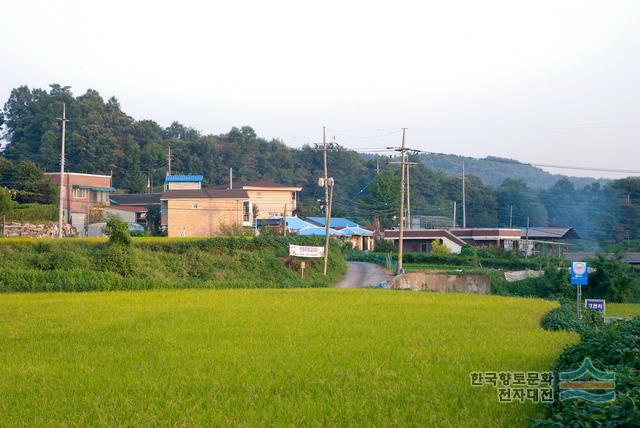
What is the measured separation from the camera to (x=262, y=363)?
35.3 feet

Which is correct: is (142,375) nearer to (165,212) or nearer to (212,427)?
(212,427)

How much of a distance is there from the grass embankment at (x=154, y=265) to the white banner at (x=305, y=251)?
853 mm

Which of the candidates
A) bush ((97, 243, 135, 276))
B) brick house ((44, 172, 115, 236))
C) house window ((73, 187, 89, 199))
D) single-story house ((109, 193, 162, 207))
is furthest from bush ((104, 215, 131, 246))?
single-story house ((109, 193, 162, 207))

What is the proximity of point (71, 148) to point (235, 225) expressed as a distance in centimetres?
2357

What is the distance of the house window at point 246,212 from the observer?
4914 cm

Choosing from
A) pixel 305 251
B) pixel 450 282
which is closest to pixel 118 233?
pixel 305 251

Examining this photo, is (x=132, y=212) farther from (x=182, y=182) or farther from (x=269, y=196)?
(x=269, y=196)

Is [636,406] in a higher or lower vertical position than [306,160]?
lower

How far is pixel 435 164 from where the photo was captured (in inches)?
5837

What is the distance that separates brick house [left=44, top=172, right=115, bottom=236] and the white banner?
17.7 metres

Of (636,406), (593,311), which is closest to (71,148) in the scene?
(593,311)

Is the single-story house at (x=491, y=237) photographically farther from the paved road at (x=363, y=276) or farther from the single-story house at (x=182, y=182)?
the single-story house at (x=182, y=182)

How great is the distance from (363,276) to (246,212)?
12249 millimetres

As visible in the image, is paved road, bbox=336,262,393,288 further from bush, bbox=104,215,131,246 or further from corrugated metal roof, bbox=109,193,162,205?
corrugated metal roof, bbox=109,193,162,205
